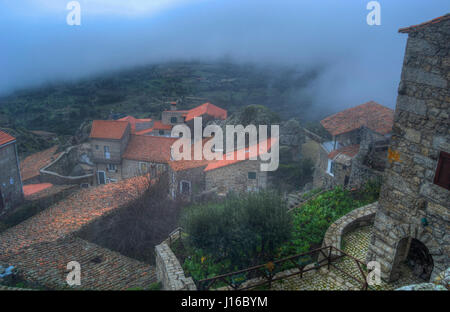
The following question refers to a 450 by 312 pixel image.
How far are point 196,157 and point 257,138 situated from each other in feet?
24.6

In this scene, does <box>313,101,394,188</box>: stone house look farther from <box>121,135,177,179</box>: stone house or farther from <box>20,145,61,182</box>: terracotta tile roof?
<box>20,145,61,182</box>: terracotta tile roof

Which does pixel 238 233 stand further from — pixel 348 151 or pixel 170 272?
pixel 348 151

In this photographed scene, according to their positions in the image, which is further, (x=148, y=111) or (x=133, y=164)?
(x=148, y=111)

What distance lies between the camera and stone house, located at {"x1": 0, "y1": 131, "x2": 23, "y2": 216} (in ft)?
62.2

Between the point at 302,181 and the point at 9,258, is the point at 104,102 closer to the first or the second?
the point at 302,181

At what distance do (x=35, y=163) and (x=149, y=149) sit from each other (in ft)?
43.3

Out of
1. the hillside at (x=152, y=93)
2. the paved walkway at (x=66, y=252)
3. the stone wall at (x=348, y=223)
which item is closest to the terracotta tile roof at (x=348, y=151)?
the stone wall at (x=348, y=223)

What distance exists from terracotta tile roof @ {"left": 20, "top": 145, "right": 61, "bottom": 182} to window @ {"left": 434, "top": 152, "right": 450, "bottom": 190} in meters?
31.9

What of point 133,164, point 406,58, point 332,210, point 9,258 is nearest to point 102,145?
point 133,164

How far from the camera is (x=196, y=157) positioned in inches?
1066

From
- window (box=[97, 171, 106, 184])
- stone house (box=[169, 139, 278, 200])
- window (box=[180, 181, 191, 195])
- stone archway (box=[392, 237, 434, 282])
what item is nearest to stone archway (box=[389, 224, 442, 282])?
stone archway (box=[392, 237, 434, 282])

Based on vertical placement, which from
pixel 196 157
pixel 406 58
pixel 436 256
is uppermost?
pixel 406 58

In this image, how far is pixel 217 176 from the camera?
22.7 metres

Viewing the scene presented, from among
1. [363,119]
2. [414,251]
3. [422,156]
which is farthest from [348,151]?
[422,156]
